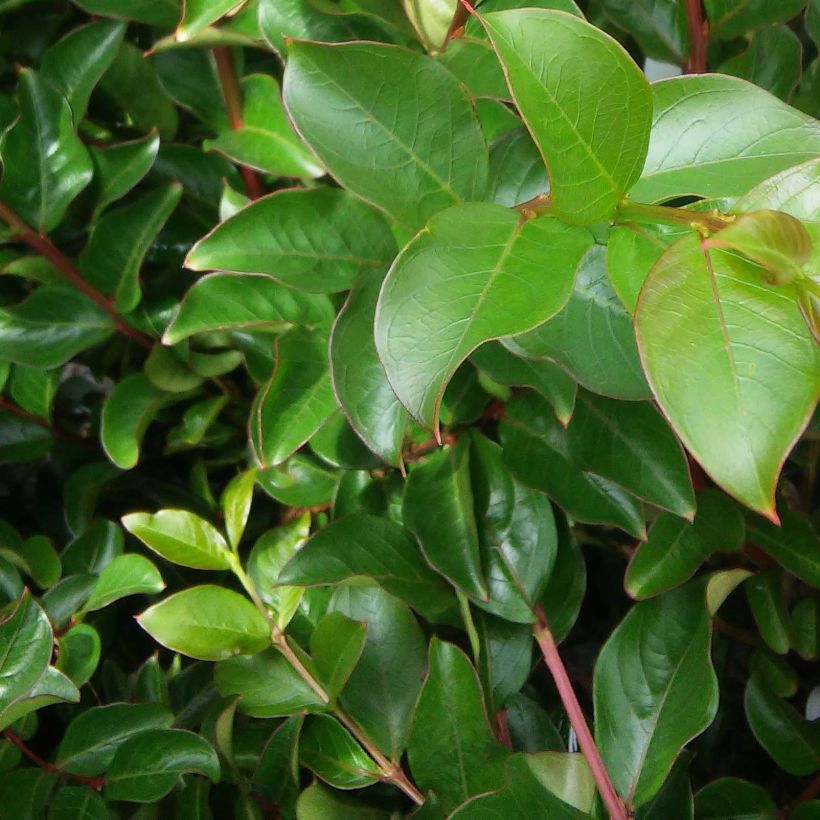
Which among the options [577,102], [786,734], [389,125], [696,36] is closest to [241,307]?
[389,125]

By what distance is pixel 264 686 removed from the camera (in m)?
0.61

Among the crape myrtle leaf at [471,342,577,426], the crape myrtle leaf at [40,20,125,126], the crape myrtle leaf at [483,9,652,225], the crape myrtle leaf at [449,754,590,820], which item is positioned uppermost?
the crape myrtle leaf at [483,9,652,225]

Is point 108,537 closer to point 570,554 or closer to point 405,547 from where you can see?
point 405,547

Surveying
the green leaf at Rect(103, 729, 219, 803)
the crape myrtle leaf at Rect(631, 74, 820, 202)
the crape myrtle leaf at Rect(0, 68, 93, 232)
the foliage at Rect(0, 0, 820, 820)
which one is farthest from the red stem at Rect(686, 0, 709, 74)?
the green leaf at Rect(103, 729, 219, 803)

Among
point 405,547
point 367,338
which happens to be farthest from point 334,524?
point 367,338

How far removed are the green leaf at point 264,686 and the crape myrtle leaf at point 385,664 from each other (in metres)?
0.03

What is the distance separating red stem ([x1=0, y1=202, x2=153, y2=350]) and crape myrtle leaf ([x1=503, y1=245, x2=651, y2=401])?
0.36 meters

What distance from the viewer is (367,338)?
503mm

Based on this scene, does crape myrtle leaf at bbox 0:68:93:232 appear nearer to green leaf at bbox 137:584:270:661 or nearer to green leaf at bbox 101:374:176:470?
green leaf at bbox 101:374:176:470

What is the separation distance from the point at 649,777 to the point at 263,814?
0.25 metres

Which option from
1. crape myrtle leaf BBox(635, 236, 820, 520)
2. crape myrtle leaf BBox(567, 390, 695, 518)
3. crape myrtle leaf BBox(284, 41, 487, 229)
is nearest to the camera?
crape myrtle leaf BBox(635, 236, 820, 520)

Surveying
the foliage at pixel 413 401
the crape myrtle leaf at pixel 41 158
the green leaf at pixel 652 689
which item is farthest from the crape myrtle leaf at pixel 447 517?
the crape myrtle leaf at pixel 41 158

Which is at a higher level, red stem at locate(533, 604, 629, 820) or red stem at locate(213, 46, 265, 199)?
red stem at locate(213, 46, 265, 199)

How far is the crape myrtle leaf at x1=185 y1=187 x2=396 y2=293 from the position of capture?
52cm
